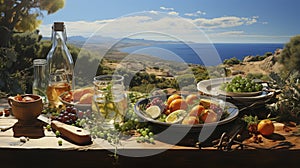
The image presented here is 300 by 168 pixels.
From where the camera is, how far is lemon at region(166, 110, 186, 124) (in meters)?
1.12

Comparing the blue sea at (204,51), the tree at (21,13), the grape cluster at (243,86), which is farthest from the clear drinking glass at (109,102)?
the tree at (21,13)

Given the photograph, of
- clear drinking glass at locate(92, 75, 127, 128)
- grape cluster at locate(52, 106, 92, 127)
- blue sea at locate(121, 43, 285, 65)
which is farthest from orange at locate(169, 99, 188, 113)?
blue sea at locate(121, 43, 285, 65)

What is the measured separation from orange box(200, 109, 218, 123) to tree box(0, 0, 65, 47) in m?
1.16

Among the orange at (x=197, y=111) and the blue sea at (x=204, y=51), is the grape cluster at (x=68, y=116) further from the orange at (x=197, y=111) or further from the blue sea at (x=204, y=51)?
the blue sea at (x=204, y=51)

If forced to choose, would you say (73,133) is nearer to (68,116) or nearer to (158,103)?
(68,116)

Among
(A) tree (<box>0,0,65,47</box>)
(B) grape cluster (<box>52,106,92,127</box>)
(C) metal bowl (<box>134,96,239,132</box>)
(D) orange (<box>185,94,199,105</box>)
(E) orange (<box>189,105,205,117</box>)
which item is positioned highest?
(A) tree (<box>0,0,65,47</box>)

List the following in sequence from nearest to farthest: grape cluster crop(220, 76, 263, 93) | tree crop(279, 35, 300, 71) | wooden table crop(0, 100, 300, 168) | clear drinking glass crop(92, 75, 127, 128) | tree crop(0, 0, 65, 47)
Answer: wooden table crop(0, 100, 300, 168)
clear drinking glass crop(92, 75, 127, 128)
grape cluster crop(220, 76, 263, 93)
tree crop(279, 35, 300, 71)
tree crop(0, 0, 65, 47)

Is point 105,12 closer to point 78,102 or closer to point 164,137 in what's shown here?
point 78,102

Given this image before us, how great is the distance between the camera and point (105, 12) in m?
1.91

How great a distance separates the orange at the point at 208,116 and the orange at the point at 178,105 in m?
0.11

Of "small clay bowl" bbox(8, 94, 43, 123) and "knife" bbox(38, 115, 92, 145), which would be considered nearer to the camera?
"knife" bbox(38, 115, 92, 145)

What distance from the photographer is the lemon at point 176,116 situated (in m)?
1.12

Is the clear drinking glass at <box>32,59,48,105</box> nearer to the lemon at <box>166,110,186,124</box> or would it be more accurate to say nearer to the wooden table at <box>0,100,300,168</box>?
the wooden table at <box>0,100,300,168</box>

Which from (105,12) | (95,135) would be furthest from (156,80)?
(95,135)
